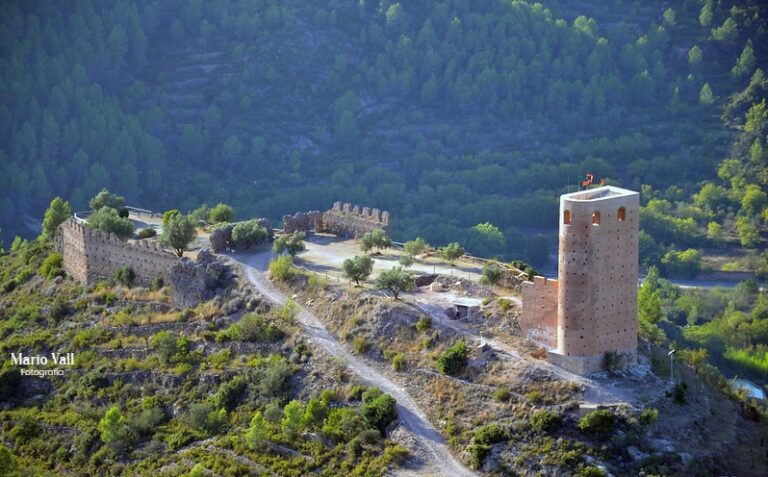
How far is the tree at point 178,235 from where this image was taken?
60.9m

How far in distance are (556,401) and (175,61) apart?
251ft

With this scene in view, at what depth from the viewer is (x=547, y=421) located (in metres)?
45.7

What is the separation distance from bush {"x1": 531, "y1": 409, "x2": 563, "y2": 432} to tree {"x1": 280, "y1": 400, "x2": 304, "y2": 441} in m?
7.92

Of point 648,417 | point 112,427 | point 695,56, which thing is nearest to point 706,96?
point 695,56

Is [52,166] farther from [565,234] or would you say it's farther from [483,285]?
[565,234]

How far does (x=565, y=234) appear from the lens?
47719mm

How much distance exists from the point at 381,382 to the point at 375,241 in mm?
11412

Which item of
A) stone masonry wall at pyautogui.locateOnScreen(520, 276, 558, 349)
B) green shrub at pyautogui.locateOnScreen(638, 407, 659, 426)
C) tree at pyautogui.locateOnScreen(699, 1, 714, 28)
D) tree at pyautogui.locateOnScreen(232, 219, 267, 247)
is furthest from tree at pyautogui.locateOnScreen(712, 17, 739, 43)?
green shrub at pyautogui.locateOnScreen(638, 407, 659, 426)

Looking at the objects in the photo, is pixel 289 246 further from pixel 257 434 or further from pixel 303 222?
pixel 257 434

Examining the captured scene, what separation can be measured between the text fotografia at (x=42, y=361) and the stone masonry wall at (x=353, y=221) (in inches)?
531

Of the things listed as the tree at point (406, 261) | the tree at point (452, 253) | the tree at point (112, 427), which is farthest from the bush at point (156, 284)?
the tree at point (452, 253)

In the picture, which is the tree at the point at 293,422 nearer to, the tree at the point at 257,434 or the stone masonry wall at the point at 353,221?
the tree at the point at 257,434

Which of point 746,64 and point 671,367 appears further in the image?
point 746,64

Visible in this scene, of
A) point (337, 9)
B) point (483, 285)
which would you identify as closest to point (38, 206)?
point (337, 9)
